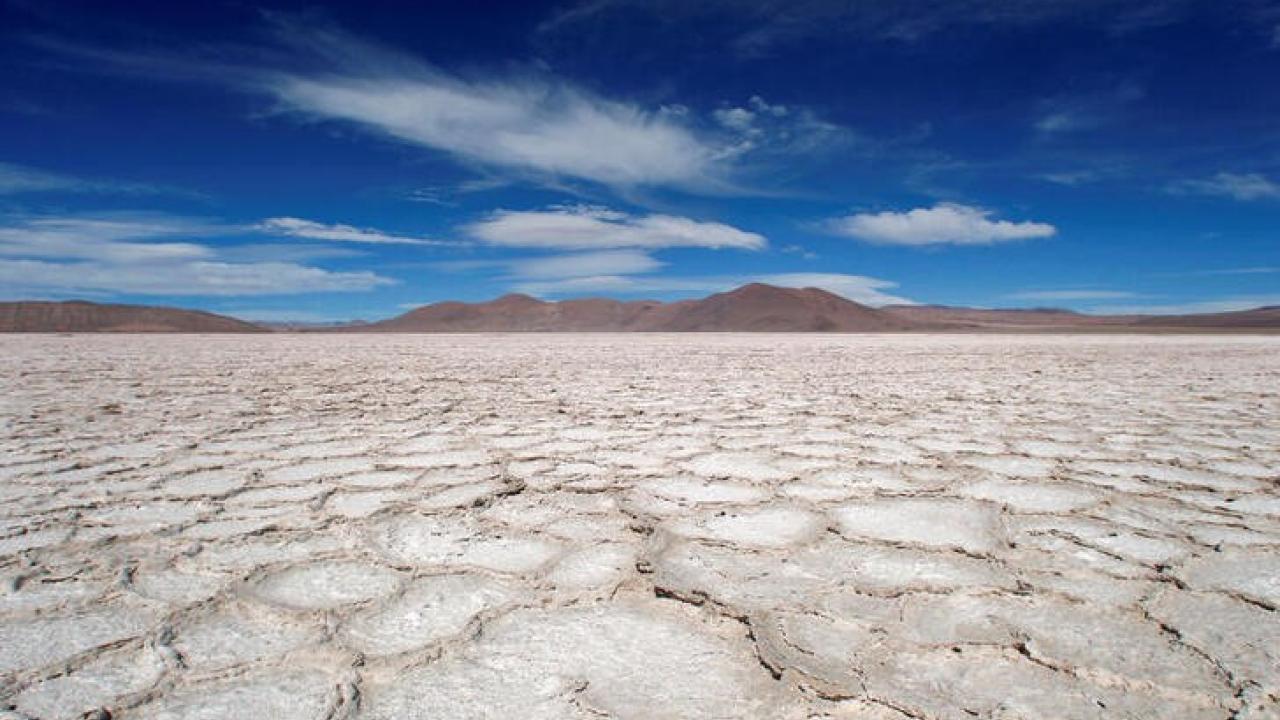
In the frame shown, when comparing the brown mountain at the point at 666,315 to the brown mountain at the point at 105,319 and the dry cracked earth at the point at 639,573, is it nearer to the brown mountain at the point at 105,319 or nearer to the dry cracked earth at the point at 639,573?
the brown mountain at the point at 105,319

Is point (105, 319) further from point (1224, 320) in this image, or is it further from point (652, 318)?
point (1224, 320)

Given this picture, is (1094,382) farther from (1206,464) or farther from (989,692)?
(989,692)

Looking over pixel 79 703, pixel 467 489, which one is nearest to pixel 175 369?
pixel 467 489

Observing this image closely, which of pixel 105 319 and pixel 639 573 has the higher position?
pixel 105 319

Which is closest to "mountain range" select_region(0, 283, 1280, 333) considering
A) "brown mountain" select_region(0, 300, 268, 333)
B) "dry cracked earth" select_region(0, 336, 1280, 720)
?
"brown mountain" select_region(0, 300, 268, 333)

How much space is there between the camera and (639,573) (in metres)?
1.28

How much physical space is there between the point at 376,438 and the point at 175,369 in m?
5.31

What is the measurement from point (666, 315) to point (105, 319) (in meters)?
46.0

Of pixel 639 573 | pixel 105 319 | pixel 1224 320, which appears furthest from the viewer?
pixel 1224 320

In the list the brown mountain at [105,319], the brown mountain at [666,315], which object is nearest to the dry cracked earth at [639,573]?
the brown mountain at [105,319]

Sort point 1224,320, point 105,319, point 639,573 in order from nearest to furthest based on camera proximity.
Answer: point 639,573 → point 105,319 → point 1224,320

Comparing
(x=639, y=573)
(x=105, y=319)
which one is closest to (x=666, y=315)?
(x=105, y=319)

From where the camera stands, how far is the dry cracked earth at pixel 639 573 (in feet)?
2.88

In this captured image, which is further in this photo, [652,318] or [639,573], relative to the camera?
[652,318]
